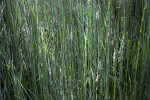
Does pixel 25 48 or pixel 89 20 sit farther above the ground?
pixel 89 20

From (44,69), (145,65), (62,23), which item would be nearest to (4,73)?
(44,69)

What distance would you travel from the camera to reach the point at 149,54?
1.19m

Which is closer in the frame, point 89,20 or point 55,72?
point 89,20

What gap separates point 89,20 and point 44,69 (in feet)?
1.17

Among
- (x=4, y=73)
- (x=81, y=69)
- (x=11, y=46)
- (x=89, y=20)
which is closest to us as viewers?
(x=89, y=20)

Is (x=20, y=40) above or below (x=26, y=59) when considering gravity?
above

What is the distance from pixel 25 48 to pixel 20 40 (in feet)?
0.52

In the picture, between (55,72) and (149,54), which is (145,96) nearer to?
(149,54)

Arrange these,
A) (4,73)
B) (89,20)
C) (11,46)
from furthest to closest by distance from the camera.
Answer: (11,46)
(4,73)
(89,20)

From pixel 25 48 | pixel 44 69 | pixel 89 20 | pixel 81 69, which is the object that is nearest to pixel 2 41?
pixel 25 48

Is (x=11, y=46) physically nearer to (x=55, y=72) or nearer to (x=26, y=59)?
(x=26, y=59)

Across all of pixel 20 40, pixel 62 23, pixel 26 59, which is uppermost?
pixel 62 23

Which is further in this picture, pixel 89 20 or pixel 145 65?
pixel 145 65

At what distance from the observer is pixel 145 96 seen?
1.20m
